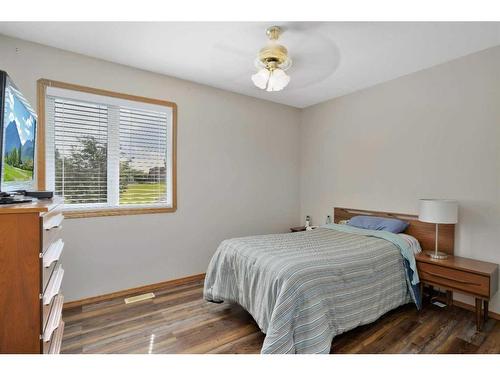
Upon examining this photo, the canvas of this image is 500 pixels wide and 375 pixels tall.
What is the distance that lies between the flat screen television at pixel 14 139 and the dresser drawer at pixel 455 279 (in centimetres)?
321

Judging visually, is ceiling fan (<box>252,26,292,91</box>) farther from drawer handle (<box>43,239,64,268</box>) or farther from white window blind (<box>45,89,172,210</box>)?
drawer handle (<box>43,239,64,268</box>)

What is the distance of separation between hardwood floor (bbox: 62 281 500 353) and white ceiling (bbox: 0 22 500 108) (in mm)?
2455

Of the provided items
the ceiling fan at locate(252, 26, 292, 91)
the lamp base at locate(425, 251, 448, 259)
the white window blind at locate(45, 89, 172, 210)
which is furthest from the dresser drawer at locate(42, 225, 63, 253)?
the lamp base at locate(425, 251, 448, 259)

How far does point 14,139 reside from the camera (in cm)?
136

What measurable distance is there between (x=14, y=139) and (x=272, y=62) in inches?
72.0

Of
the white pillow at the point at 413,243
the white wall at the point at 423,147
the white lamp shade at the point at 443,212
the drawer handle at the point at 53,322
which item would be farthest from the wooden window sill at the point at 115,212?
the white lamp shade at the point at 443,212

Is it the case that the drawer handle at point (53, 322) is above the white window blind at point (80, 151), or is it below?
below

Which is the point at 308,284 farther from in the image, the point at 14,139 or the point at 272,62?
the point at 14,139

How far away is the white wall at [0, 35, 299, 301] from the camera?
2486 mm

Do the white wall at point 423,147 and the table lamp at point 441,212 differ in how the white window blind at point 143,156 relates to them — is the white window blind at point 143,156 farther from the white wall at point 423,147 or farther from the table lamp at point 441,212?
the table lamp at point 441,212

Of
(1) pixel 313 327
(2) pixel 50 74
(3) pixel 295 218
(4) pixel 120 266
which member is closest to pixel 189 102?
(2) pixel 50 74

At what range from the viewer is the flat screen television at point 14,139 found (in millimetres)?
1198
